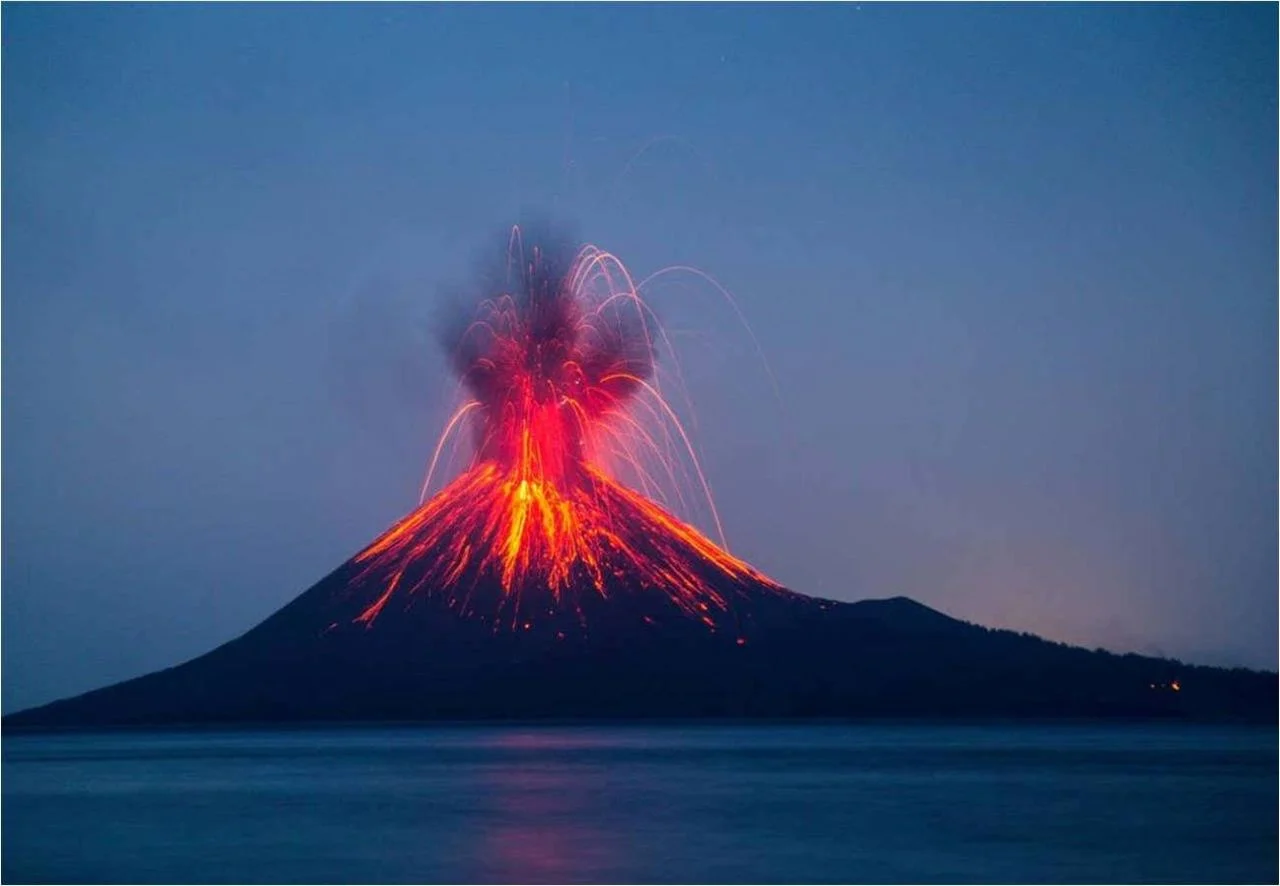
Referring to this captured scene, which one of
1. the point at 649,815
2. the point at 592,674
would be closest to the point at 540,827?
the point at 649,815

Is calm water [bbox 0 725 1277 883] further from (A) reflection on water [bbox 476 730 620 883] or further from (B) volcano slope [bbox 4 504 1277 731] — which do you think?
(B) volcano slope [bbox 4 504 1277 731]

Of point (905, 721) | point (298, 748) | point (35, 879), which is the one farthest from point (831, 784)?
point (905, 721)

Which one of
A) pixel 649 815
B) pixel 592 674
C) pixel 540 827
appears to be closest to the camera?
pixel 540 827

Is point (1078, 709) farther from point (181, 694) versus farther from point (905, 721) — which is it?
point (181, 694)

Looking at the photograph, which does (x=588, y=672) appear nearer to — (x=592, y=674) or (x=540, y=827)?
(x=592, y=674)

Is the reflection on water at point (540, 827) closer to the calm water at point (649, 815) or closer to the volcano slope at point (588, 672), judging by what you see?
the calm water at point (649, 815)

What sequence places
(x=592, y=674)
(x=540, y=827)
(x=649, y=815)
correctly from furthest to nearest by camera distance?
(x=592, y=674) < (x=649, y=815) < (x=540, y=827)

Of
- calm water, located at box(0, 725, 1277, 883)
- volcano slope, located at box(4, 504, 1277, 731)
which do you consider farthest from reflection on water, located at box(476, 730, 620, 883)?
volcano slope, located at box(4, 504, 1277, 731)
